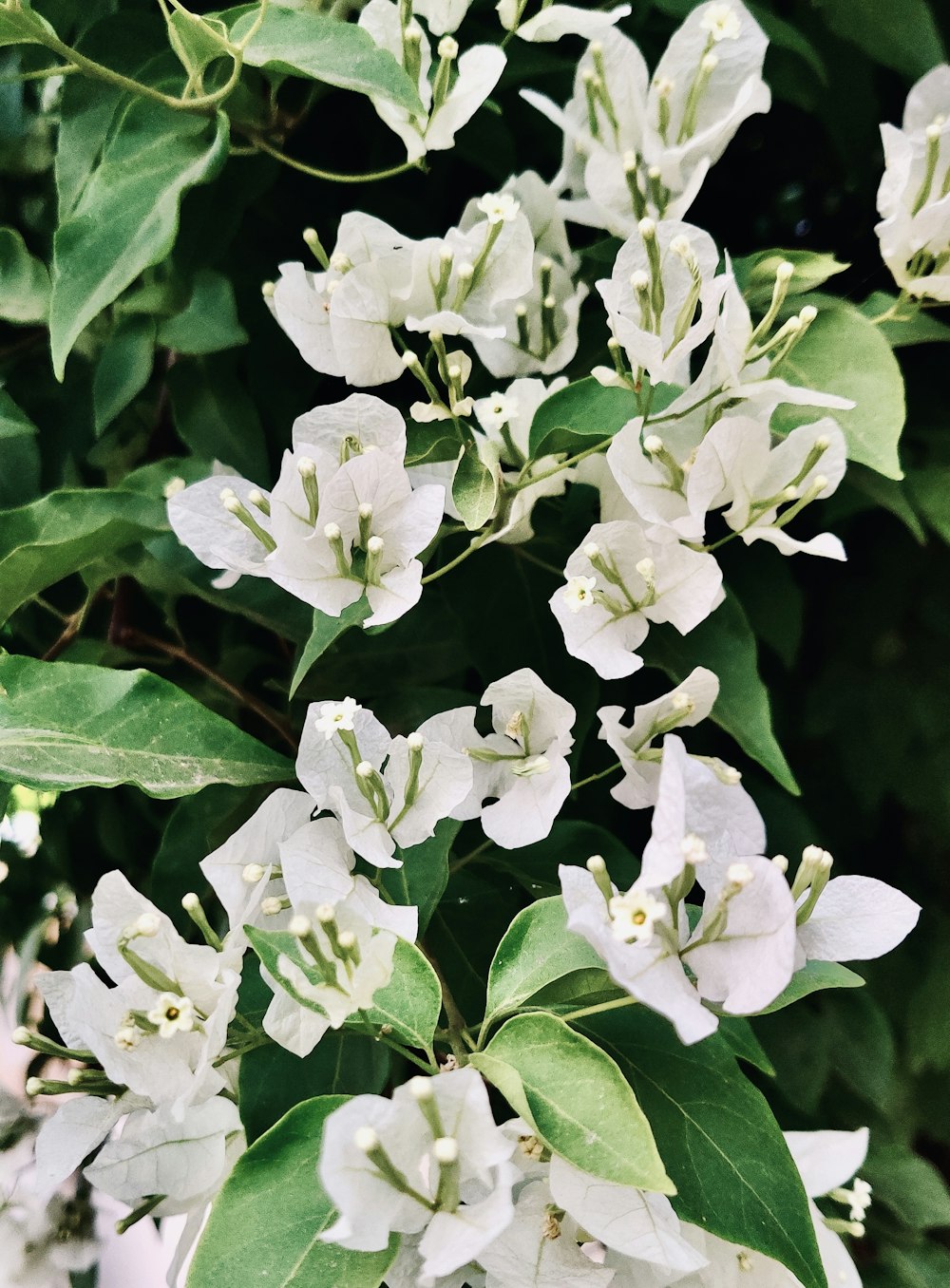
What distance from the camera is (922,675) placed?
0.63 metres

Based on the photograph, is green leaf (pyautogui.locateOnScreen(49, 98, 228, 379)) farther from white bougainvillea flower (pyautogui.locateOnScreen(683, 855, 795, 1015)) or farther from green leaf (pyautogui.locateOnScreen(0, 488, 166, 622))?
white bougainvillea flower (pyautogui.locateOnScreen(683, 855, 795, 1015))

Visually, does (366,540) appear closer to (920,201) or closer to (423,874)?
(423,874)

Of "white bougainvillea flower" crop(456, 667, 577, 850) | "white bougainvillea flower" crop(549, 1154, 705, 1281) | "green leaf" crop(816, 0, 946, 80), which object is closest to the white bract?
"white bougainvillea flower" crop(456, 667, 577, 850)

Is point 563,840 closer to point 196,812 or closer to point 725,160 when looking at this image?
point 196,812

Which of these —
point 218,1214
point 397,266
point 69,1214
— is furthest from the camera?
point 69,1214

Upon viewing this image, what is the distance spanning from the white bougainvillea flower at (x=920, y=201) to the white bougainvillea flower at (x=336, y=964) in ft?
1.12

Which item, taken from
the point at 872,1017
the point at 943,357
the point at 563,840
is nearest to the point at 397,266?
the point at 563,840

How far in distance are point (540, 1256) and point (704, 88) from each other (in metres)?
0.42

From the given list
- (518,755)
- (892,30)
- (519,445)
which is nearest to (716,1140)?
(518,755)

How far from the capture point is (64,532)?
0.42 meters

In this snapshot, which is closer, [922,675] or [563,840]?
[563,840]

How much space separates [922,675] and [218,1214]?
49 centimetres

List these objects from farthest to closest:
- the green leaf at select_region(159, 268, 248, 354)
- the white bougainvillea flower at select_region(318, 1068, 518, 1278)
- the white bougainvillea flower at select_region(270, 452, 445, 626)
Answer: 1. the green leaf at select_region(159, 268, 248, 354)
2. the white bougainvillea flower at select_region(270, 452, 445, 626)
3. the white bougainvillea flower at select_region(318, 1068, 518, 1278)

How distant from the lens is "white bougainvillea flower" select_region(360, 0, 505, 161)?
41 centimetres
